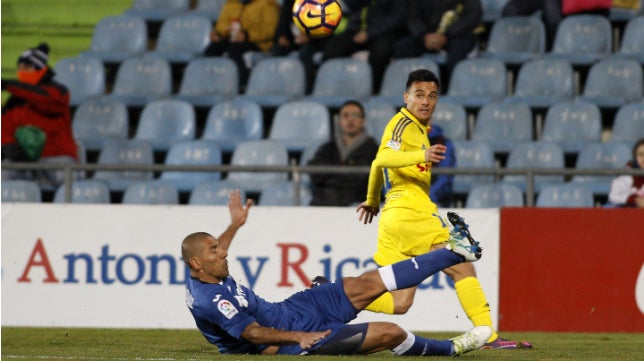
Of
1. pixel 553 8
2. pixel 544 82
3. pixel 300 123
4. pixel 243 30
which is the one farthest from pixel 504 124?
pixel 243 30

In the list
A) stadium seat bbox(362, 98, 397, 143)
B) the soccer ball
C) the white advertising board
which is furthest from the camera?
stadium seat bbox(362, 98, 397, 143)

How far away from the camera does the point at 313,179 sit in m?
12.1

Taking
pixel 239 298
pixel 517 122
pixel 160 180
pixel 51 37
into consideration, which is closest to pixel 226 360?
pixel 239 298

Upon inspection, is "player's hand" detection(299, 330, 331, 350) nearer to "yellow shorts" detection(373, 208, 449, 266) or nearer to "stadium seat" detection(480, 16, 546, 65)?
"yellow shorts" detection(373, 208, 449, 266)

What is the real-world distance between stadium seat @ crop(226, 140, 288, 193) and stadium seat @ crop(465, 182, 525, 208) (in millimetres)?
2014

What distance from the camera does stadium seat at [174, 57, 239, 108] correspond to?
602 inches

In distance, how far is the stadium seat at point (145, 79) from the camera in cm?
1553

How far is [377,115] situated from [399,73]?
93 centimetres

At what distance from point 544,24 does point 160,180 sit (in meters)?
5.12

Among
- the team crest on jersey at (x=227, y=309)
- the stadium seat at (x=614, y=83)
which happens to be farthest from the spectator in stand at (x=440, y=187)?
the team crest on jersey at (x=227, y=309)

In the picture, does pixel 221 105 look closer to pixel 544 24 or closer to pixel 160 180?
pixel 160 180

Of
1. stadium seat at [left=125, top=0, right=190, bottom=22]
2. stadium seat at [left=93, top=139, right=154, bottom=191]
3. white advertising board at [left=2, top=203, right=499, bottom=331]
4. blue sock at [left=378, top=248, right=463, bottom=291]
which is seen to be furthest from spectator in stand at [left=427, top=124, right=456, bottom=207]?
stadium seat at [left=125, top=0, right=190, bottom=22]

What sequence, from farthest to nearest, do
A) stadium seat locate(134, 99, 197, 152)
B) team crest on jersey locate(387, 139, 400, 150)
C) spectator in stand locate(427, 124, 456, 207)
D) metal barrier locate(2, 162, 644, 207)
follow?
stadium seat locate(134, 99, 197, 152) → spectator in stand locate(427, 124, 456, 207) → metal barrier locate(2, 162, 644, 207) → team crest on jersey locate(387, 139, 400, 150)

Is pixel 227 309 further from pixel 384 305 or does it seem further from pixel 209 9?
pixel 209 9
